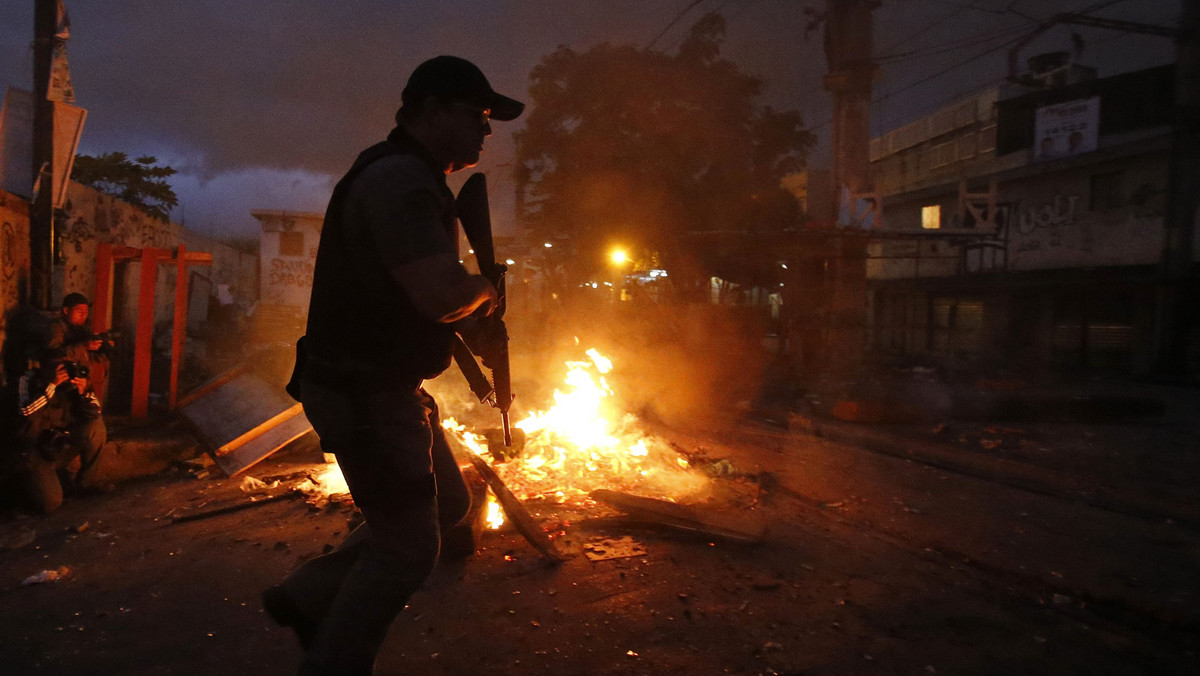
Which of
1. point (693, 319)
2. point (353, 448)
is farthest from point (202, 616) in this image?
point (693, 319)

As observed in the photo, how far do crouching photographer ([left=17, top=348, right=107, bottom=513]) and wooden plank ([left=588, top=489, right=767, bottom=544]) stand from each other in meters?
4.44

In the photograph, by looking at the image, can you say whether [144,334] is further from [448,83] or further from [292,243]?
[292,243]

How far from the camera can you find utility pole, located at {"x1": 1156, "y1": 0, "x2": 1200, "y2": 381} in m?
13.9

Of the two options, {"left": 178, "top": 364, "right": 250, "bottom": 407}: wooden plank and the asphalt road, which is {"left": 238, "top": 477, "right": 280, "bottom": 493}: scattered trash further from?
{"left": 178, "top": 364, "right": 250, "bottom": 407}: wooden plank

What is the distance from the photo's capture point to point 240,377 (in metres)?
6.83

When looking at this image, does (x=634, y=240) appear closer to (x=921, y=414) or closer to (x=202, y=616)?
(x=921, y=414)

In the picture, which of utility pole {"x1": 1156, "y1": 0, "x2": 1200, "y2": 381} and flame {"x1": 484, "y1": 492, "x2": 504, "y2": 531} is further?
utility pole {"x1": 1156, "y1": 0, "x2": 1200, "y2": 381}

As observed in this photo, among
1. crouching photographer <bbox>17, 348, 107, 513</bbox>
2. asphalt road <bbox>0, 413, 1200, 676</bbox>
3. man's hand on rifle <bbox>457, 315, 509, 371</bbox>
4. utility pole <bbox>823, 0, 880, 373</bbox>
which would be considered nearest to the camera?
man's hand on rifle <bbox>457, 315, 509, 371</bbox>

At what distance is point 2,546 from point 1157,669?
6.48 meters

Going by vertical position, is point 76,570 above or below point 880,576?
below

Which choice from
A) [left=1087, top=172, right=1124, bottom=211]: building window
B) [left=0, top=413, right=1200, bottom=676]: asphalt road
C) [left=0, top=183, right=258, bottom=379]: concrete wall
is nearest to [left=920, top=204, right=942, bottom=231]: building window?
[left=1087, top=172, right=1124, bottom=211]: building window

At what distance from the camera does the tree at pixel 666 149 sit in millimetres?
16734

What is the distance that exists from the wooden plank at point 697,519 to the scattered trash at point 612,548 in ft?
0.77

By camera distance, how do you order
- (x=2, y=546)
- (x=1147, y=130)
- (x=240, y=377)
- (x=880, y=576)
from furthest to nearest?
(x=1147, y=130)
(x=240, y=377)
(x=2, y=546)
(x=880, y=576)
